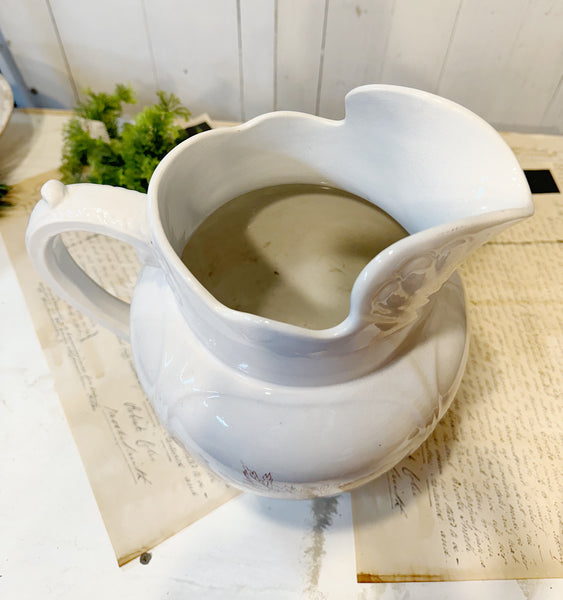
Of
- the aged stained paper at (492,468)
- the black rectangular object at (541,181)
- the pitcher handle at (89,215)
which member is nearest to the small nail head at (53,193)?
the pitcher handle at (89,215)

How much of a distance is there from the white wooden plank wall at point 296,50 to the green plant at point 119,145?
84 mm

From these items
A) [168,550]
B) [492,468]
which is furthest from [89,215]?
[492,468]

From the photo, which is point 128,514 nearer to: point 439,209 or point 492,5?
point 439,209

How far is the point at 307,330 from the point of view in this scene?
0.93 ft

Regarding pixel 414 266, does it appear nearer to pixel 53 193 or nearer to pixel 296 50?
pixel 53 193

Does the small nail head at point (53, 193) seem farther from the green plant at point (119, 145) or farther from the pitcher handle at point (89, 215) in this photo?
the green plant at point (119, 145)

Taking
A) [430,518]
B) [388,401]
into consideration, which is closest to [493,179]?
[388,401]

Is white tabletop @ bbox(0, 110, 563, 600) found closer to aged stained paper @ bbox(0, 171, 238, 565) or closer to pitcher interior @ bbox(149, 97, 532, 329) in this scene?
aged stained paper @ bbox(0, 171, 238, 565)

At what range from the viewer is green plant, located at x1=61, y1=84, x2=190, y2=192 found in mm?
634

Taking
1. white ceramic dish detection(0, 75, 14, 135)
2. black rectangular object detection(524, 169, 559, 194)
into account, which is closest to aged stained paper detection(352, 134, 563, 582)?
black rectangular object detection(524, 169, 559, 194)

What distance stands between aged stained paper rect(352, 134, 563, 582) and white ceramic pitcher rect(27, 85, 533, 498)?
122 mm

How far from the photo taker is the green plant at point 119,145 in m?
0.63

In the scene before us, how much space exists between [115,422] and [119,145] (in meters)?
0.35

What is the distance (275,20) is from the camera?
681 mm
